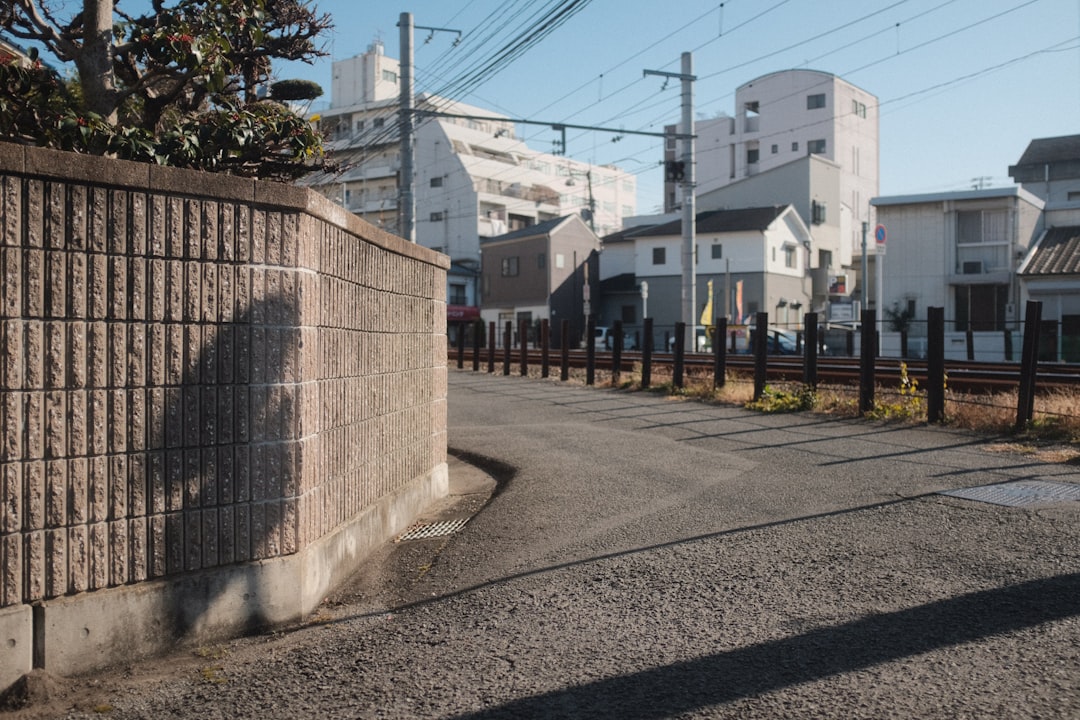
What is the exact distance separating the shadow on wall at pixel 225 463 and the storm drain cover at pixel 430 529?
200 cm

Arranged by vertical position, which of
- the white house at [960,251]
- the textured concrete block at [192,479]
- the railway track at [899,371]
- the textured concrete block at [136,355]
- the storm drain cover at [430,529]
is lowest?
the storm drain cover at [430,529]

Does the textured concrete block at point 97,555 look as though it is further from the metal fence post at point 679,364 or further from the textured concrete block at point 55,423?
the metal fence post at point 679,364

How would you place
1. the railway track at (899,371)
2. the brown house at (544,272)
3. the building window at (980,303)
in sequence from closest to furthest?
the railway track at (899,371) < the building window at (980,303) < the brown house at (544,272)

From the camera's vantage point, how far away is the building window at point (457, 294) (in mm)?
60412

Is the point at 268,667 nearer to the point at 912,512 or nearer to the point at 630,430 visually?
the point at 912,512

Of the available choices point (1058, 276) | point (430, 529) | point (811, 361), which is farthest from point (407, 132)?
point (1058, 276)

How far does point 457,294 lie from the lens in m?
60.9

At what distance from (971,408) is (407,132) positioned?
13241 mm

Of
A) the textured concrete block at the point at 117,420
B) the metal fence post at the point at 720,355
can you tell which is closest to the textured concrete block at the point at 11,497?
the textured concrete block at the point at 117,420

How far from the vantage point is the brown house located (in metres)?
54.0

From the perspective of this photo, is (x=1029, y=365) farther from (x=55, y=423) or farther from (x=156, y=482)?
A: (x=55, y=423)

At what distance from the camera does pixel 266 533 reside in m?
4.21

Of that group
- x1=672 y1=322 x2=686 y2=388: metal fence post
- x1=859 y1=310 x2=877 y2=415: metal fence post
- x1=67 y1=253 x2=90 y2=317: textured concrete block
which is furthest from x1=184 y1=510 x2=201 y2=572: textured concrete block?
x1=672 y1=322 x2=686 y2=388: metal fence post

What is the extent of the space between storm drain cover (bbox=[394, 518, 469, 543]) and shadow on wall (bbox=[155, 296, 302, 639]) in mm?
1998
